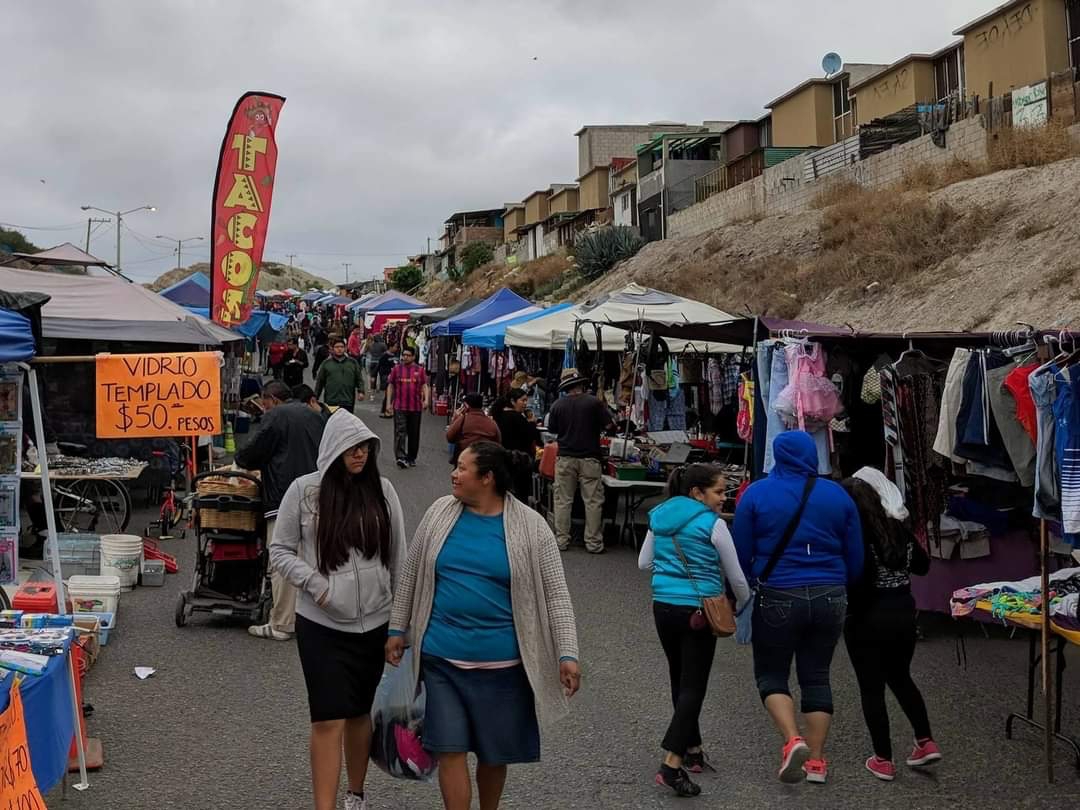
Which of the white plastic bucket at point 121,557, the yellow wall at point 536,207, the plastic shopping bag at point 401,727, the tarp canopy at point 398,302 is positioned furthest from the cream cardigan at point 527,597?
the yellow wall at point 536,207

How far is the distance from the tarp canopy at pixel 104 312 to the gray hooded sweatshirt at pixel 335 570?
9804mm

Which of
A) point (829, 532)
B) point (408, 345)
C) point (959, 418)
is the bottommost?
point (829, 532)

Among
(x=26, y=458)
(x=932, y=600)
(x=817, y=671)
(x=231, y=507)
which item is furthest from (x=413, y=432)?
(x=817, y=671)

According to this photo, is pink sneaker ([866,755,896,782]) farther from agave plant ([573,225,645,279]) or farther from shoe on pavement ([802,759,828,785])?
agave plant ([573,225,645,279])

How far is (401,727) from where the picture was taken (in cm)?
435

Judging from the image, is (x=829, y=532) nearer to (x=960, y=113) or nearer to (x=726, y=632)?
(x=726, y=632)

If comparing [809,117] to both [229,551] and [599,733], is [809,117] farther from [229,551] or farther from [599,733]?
[599,733]

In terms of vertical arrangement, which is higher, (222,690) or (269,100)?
(269,100)

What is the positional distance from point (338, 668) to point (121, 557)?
5722 millimetres

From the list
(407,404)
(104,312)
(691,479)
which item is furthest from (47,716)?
(407,404)

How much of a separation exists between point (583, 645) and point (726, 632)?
2.93 meters

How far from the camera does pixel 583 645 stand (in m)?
7.98

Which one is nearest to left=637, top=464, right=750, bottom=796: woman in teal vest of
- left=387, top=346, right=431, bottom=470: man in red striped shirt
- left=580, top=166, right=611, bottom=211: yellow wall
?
left=387, top=346, right=431, bottom=470: man in red striped shirt

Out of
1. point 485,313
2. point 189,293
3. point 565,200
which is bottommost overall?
point 485,313
